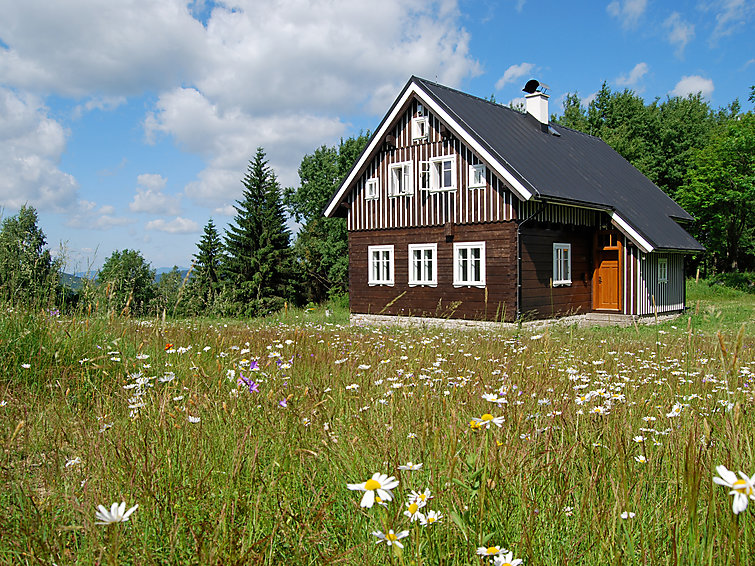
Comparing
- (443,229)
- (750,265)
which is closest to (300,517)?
(443,229)

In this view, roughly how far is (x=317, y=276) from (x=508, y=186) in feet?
72.6

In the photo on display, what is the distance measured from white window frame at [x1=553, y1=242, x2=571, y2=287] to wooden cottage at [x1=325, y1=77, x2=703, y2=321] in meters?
0.05

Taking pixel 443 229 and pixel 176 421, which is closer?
pixel 176 421

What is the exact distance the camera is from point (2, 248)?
19.8 ft

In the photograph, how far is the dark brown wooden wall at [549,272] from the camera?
1739 cm

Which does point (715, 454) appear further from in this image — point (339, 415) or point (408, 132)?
point (408, 132)

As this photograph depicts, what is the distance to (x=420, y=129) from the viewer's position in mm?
19203

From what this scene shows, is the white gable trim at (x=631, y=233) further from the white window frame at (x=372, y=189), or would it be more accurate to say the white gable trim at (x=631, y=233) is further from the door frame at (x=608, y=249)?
the white window frame at (x=372, y=189)

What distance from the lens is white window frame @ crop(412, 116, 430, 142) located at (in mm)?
19000

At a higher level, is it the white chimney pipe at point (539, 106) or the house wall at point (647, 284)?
the white chimney pipe at point (539, 106)

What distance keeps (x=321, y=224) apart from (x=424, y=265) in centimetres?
2310

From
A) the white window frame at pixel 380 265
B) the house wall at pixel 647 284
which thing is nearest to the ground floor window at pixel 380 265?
the white window frame at pixel 380 265

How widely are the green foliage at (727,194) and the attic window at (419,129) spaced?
23.7m

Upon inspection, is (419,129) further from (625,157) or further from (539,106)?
(625,157)
